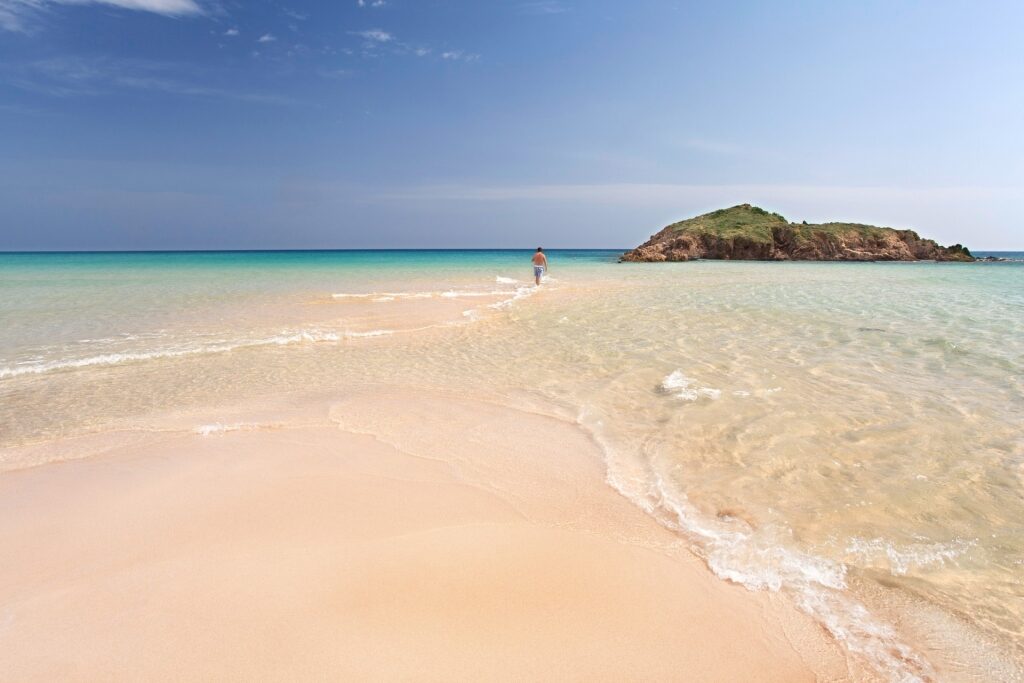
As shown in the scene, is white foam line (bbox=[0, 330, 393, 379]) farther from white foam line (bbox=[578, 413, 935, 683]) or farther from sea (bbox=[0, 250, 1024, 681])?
white foam line (bbox=[578, 413, 935, 683])

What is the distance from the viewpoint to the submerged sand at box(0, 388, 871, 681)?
2.57m

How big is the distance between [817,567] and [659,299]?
1651 centimetres

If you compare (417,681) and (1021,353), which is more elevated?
(1021,353)

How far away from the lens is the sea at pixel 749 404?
3.22 metres

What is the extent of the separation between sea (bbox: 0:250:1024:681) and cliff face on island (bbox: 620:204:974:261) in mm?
48241

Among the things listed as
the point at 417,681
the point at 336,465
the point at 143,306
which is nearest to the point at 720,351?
the point at 336,465

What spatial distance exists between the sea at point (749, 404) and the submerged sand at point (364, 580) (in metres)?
0.48

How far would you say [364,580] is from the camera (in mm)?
3148

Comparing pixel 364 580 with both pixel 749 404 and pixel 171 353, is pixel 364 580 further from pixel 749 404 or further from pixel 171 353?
pixel 171 353

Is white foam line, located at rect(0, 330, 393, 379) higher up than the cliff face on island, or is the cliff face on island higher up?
the cliff face on island

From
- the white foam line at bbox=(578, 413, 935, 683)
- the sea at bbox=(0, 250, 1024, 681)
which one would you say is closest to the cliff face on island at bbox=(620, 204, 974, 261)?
the sea at bbox=(0, 250, 1024, 681)

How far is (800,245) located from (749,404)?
2536 inches

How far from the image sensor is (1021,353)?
29.8 ft

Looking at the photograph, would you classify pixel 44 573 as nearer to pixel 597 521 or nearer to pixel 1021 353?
pixel 597 521
